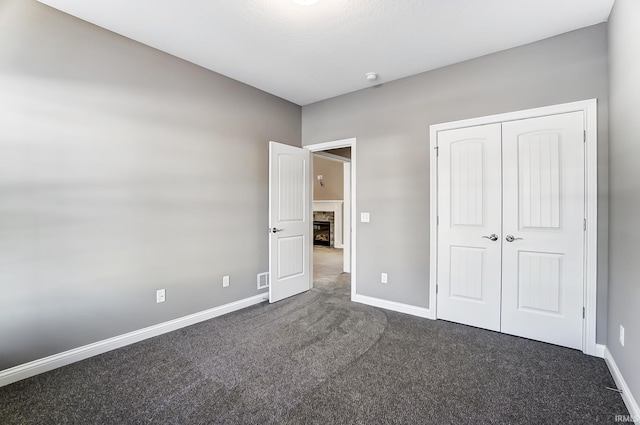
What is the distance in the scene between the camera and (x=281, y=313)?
11.0 ft

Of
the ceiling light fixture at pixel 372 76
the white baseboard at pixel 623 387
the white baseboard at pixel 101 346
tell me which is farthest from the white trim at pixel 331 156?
the white baseboard at pixel 623 387

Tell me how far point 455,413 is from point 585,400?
88cm

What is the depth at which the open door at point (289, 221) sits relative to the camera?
3.70 metres

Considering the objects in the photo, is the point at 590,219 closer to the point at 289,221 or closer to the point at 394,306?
the point at 394,306

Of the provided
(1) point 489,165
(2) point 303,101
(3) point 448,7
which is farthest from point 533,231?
(2) point 303,101

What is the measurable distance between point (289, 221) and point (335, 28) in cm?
230

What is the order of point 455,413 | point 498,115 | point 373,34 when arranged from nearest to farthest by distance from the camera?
point 455,413 → point 373,34 → point 498,115

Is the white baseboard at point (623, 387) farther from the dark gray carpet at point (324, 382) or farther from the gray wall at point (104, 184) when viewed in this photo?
the gray wall at point (104, 184)

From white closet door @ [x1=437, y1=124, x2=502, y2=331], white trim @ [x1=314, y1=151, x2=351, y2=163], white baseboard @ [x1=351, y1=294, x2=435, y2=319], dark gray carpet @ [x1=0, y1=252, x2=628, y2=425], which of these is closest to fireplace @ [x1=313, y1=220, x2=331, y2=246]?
white trim @ [x1=314, y1=151, x2=351, y2=163]

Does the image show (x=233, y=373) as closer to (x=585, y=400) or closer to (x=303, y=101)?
(x=585, y=400)

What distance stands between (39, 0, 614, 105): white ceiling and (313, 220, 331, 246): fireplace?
5.83m

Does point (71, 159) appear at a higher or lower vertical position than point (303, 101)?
lower

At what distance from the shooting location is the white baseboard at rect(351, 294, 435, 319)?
323 centimetres

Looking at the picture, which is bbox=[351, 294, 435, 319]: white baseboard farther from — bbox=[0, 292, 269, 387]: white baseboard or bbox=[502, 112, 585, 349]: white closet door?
bbox=[0, 292, 269, 387]: white baseboard
